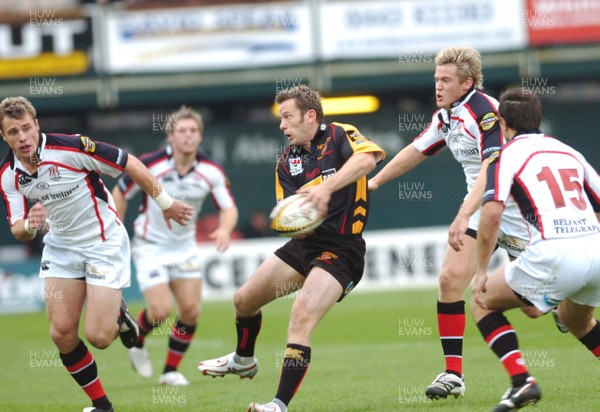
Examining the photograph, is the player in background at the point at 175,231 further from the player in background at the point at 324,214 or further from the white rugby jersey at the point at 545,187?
the white rugby jersey at the point at 545,187

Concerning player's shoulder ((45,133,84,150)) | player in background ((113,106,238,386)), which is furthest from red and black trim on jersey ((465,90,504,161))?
player in background ((113,106,238,386))

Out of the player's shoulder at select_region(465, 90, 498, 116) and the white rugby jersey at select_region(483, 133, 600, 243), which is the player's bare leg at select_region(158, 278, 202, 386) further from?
the white rugby jersey at select_region(483, 133, 600, 243)

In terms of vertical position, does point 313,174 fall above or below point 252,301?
above

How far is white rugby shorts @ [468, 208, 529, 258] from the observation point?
8156 millimetres

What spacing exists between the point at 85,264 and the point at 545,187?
148 inches

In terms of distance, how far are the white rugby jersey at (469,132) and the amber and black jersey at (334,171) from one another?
0.94m

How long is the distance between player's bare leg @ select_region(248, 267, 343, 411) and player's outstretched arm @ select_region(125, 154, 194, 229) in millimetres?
1354

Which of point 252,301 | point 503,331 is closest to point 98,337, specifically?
point 252,301

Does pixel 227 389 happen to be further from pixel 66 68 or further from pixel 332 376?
pixel 66 68

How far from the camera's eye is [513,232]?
819cm

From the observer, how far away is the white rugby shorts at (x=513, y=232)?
816cm

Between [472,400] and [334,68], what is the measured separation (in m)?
15.0

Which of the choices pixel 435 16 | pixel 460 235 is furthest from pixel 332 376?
pixel 435 16

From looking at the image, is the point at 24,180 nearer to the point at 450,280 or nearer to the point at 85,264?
the point at 85,264
